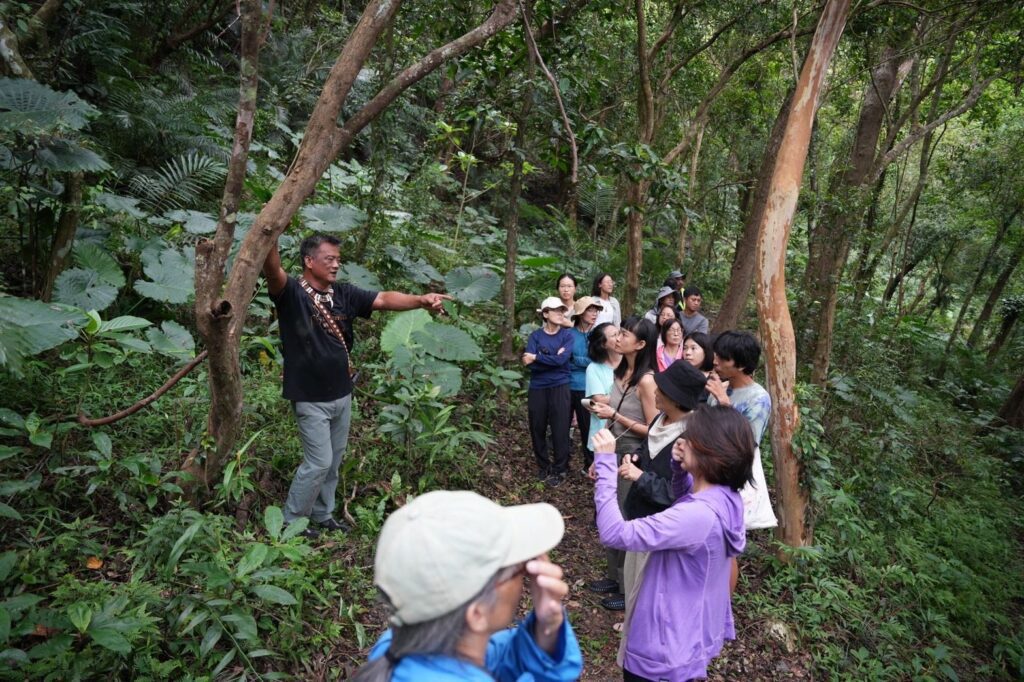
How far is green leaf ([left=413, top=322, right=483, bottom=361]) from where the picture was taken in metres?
5.31

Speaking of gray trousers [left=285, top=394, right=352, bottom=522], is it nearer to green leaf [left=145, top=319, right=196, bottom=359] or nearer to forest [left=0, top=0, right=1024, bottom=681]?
forest [left=0, top=0, right=1024, bottom=681]

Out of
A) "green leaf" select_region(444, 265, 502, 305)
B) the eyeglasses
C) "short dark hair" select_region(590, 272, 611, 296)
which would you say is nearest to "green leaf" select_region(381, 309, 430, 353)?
"green leaf" select_region(444, 265, 502, 305)

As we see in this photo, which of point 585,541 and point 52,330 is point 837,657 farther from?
point 52,330

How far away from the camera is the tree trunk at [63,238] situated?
4.43 m

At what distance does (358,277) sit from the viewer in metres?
6.11

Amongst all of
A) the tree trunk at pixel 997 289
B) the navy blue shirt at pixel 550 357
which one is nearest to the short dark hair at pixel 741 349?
the navy blue shirt at pixel 550 357

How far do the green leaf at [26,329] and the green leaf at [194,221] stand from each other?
216 centimetres

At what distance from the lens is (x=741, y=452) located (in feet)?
7.44

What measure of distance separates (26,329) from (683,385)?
342cm

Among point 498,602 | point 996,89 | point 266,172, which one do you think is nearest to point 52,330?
point 498,602

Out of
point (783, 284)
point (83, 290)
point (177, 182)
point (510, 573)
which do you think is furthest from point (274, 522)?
point (177, 182)

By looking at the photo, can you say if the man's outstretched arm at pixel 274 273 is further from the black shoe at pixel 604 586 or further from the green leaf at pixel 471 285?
the green leaf at pixel 471 285

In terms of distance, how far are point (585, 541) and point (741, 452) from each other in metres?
2.90

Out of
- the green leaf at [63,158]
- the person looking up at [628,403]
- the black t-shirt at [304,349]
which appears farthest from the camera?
the person looking up at [628,403]
